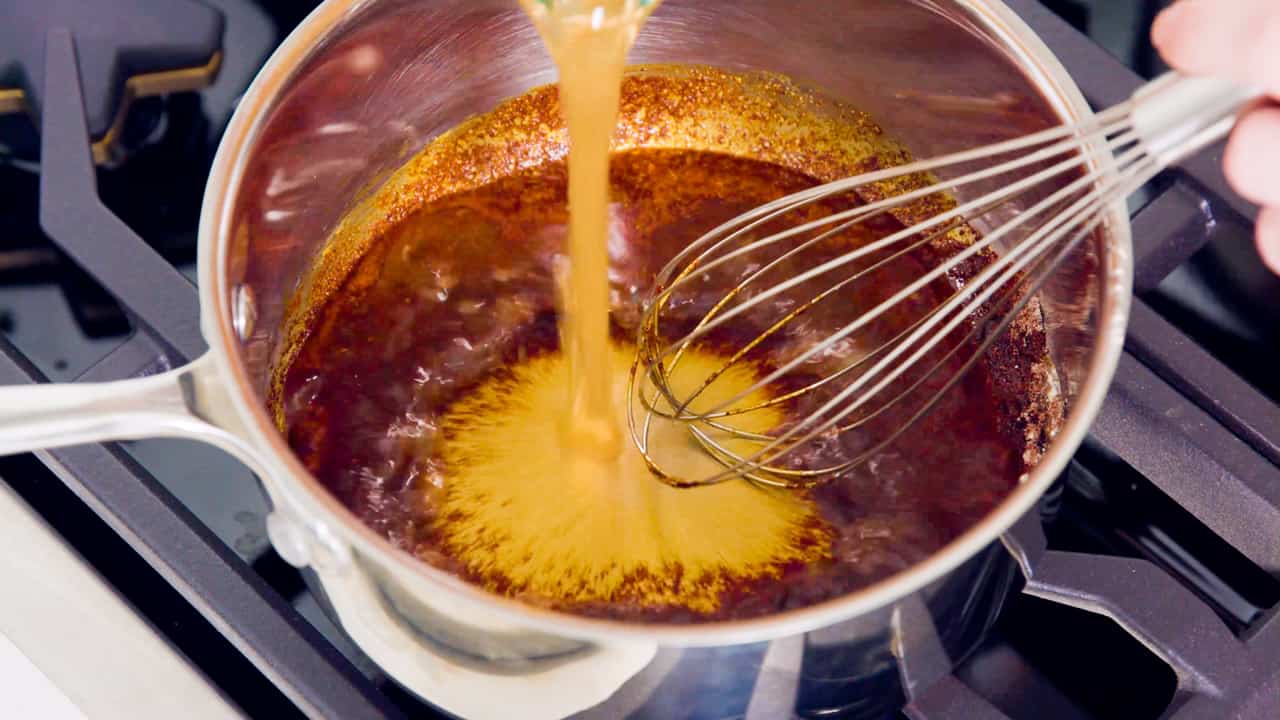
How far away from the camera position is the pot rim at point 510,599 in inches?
10.8

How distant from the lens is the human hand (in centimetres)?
29

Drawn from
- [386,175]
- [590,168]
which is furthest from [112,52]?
[590,168]

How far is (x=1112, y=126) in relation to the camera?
336 millimetres

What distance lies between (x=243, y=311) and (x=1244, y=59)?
0.97 ft

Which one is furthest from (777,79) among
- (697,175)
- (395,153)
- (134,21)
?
(134,21)

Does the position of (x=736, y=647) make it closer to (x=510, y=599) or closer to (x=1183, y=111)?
(x=510, y=599)

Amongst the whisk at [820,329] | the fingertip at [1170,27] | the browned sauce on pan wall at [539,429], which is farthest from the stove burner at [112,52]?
the fingertip at [1170,27]

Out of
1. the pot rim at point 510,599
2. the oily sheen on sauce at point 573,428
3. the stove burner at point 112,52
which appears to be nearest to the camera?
→ the pot rim at point 510,599

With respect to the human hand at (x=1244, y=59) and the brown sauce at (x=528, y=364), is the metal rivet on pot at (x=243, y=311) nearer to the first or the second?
the brown sauce at (x=528, y=364)

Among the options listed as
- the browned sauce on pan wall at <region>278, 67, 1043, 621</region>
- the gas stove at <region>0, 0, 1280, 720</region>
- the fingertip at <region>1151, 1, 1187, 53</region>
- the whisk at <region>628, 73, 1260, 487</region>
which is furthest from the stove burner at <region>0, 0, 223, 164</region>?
the fingertip at <region>1151, 1, 1187, 53</region>

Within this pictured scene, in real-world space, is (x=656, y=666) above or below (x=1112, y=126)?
below

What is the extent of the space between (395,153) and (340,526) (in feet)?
0.78

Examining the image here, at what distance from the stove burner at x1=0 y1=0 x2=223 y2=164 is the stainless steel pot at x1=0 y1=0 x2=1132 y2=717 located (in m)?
0.10

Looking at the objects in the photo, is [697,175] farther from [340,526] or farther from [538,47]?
[340,526]
